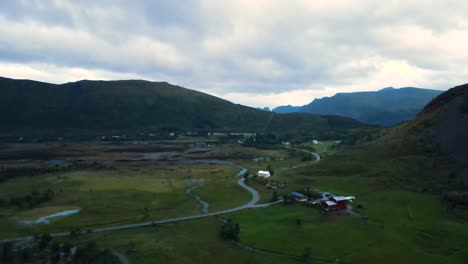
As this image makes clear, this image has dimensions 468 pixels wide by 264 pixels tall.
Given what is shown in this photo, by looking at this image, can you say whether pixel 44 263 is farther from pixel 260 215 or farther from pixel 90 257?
pixel 260 215

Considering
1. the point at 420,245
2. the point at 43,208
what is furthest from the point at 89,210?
the point at 420,245

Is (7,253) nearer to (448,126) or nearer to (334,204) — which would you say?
(334,204)

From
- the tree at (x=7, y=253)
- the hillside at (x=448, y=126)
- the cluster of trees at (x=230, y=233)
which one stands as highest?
the hillside at (x=448, y=126)

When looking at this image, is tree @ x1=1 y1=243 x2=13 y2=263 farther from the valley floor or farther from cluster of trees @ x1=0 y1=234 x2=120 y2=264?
the valley floor

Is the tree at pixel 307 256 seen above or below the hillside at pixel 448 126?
below

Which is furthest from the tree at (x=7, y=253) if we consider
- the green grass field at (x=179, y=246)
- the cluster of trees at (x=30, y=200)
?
the cluster of trees at (x=30, y=200)

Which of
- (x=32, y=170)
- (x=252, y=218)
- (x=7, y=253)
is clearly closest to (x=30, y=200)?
(x=7, y=253)

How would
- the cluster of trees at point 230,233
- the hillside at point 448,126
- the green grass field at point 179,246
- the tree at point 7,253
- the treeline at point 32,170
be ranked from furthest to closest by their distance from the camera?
the treeline at point 32,170, the hillside at point 448,126, the cluster of trees at point 230,233, the green grass field at point 179,246, the tree at point 7,253

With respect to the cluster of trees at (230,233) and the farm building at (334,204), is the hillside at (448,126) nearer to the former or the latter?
the farm building at (334,204)
